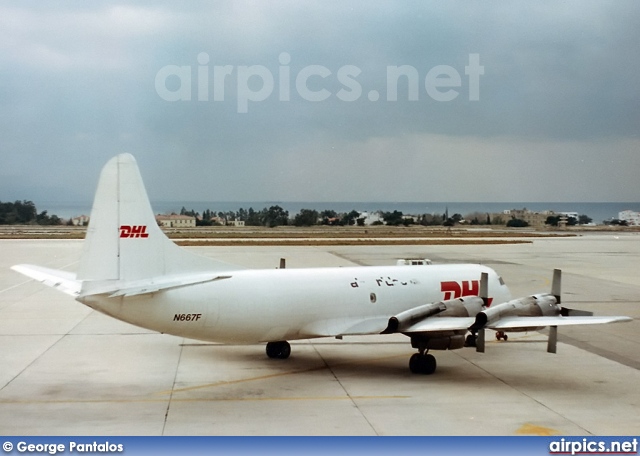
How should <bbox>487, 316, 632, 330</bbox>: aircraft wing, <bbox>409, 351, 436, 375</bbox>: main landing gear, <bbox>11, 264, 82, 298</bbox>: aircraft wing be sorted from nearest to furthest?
<bbox>487, 316, 632, 330</bbox>: aircraft wing, <bbox>11, 264, 82, 298</bbox>: aircraft wing, <bbox>409, 351, 436, 375</bbox>: main landing gear

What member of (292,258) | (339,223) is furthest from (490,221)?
(292,258)

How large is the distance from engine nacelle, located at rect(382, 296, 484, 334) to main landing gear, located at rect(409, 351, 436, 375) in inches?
41.5

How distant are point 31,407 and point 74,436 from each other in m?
2.71

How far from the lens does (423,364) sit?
60.3 ft

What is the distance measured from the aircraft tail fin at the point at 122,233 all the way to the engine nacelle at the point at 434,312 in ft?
19.6

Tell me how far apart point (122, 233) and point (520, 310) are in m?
10.3

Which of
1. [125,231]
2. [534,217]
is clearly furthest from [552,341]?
[534,217]

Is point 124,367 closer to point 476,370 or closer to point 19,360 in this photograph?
point 19,360

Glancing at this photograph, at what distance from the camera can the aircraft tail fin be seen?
16312 mm

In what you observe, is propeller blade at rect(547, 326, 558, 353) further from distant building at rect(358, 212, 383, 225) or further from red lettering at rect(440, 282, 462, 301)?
distant building at rect(358, 212, 383, 225)

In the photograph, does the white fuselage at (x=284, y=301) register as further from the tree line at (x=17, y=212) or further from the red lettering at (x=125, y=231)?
the tree line at (x=17, y=212)

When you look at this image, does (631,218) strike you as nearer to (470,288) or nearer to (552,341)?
(470,288)

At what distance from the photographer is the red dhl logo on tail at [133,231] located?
16547 mm

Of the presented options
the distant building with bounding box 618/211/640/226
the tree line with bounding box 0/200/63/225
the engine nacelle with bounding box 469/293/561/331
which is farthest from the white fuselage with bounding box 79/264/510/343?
the distant building with bounding box 618/211/640/226
